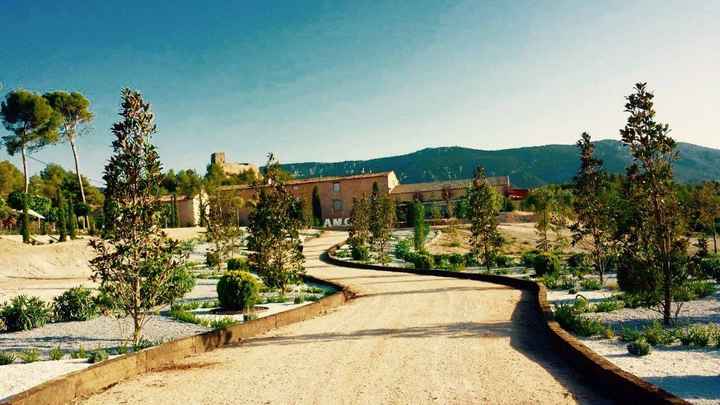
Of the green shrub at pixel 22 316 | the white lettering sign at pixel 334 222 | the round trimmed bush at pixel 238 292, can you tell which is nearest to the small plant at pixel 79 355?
the green shrub at pixel 22 316

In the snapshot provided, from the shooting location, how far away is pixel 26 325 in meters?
11.0

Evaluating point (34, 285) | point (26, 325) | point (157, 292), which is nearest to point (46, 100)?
point (34, 285)

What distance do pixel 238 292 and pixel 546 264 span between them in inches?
483

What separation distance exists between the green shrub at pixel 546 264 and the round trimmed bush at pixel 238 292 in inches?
459

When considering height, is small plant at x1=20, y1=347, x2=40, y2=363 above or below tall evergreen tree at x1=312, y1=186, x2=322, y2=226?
below

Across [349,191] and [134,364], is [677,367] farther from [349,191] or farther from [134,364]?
[349,191]

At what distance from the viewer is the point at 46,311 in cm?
1159

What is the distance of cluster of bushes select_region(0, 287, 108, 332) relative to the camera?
10930 mm

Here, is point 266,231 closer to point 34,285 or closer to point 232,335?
point 232,335

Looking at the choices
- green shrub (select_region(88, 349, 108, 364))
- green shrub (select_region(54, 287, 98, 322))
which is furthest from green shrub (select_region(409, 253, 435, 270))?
green shrub (select_region(88, 349, 108, 364))

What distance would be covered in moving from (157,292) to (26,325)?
4076 millimetres

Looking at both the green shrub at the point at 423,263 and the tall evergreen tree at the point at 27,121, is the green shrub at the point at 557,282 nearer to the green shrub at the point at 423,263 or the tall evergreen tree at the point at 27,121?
the green shrub at the point at 423,263

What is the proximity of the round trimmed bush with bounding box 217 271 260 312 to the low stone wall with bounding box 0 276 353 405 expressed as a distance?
1.90m

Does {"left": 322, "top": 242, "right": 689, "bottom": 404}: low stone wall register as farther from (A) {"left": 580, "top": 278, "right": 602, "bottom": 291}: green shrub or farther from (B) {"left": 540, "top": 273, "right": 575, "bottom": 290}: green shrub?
(B) {"left": 540, "top": 273, "right": 575, "bottom": 290}: green shrub
